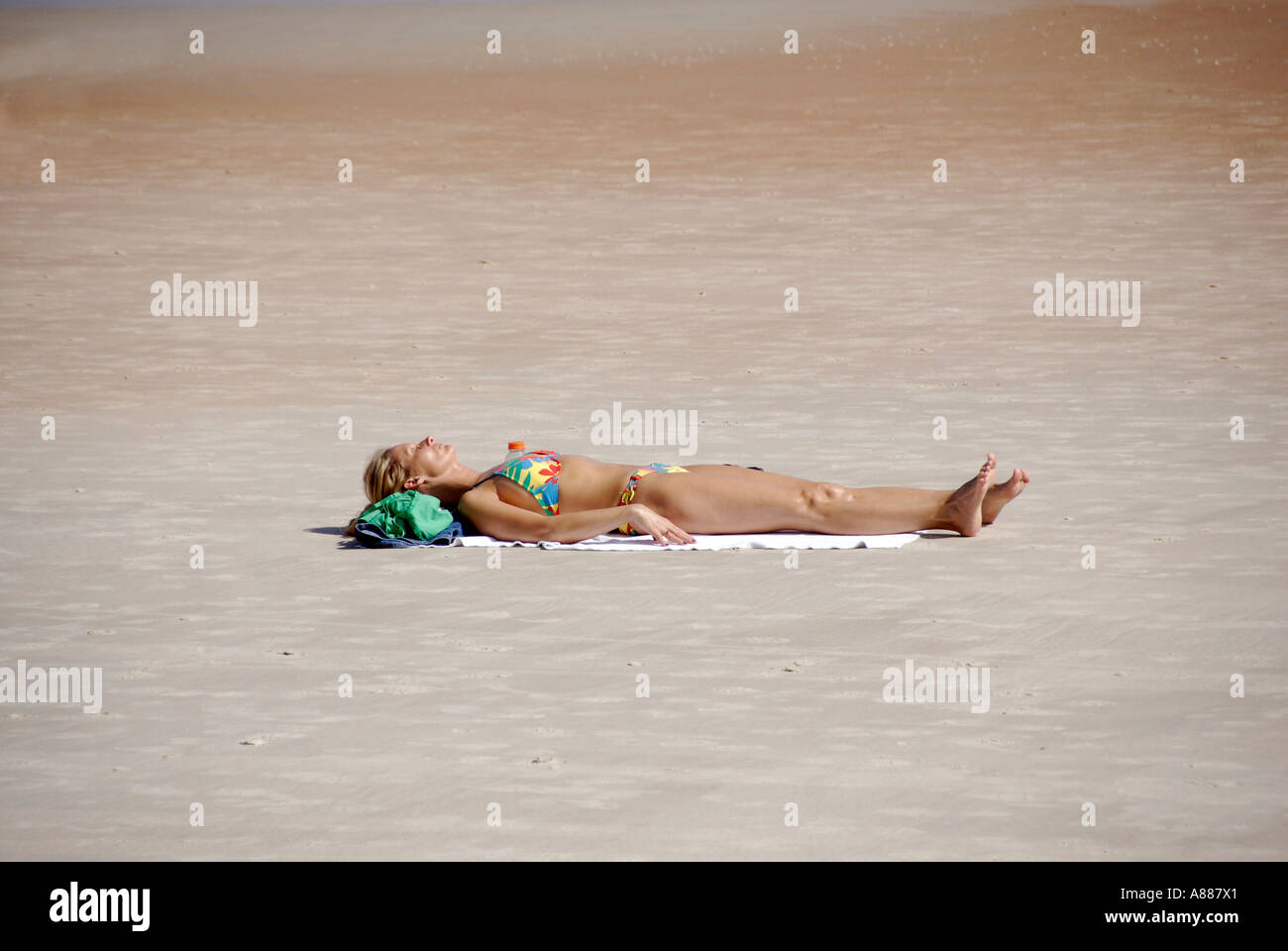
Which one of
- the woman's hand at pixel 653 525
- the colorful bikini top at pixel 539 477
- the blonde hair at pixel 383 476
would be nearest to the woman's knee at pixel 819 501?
the woman's hand at pixel 653 525

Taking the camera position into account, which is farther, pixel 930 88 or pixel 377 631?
pixel 930 88

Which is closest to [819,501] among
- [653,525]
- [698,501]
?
[698,501]

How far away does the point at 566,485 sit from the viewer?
848 cm

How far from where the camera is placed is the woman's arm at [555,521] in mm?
8180

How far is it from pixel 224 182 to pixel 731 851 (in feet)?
74.5

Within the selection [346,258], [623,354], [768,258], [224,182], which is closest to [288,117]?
[224,182]

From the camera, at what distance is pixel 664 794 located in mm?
5086

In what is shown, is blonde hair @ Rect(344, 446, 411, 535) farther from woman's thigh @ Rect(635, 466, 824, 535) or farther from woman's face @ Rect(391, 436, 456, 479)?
woman's thigh @ Rect(635, 466, 824, 535)

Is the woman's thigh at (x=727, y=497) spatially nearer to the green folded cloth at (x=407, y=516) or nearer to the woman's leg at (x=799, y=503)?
the woman's leg at (x=799, y=503)

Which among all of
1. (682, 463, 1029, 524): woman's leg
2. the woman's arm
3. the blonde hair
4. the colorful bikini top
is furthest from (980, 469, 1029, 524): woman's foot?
the blonde hair

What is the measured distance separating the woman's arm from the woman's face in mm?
238

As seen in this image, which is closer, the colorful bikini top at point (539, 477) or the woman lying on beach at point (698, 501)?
the woman lying on beach at point (698, 501)

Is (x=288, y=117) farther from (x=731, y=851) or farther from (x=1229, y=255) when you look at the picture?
(x=731, y=851)

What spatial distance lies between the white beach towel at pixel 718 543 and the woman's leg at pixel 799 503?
0.20 feet
